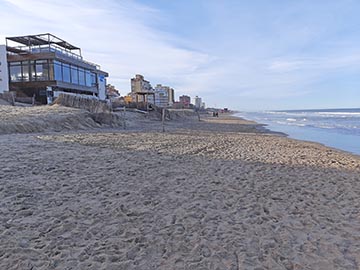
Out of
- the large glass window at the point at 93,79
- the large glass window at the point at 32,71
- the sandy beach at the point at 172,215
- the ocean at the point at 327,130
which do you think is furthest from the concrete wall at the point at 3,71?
the ocean at the point at 327,130

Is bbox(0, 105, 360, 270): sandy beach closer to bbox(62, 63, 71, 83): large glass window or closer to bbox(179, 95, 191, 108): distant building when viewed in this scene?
bbox(62, 63, 71, 83): large glass window

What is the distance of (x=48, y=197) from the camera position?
4.38 metres

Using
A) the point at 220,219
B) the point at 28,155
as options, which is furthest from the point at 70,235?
the point at 28,155

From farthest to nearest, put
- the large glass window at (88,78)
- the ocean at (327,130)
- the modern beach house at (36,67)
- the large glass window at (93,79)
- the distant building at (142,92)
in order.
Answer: the distant building at (142,92), the large glass window at (93,79), the large glass window at (88,78), the modern beach house at (36,67), the ocean at (327,130)

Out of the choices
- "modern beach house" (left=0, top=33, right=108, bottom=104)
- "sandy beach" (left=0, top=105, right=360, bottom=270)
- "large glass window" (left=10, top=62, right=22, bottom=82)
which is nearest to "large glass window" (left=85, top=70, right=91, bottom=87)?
"modern beach house" (left=0, top=33, right=108, bottom=104)

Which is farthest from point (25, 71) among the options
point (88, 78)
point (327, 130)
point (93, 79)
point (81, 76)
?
point (327, 130)

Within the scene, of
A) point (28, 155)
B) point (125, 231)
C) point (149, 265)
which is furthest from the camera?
point (28, 155)

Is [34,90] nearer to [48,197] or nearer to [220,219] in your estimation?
[48,197]

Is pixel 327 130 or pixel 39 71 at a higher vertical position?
pixel 39 71

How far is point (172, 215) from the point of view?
12.9 ft

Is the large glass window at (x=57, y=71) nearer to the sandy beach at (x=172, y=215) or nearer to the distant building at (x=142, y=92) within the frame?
the distant building at (x=142, y=92)

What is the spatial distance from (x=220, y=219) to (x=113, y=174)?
284 cm

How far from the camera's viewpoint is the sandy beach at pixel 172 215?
2.88 meters

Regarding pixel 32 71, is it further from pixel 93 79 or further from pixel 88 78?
pixel 93 79
